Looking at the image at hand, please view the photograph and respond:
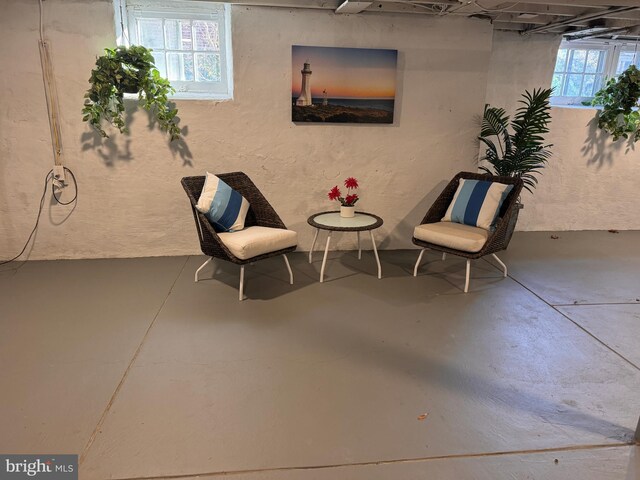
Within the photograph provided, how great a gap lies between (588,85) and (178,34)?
4.84 meters

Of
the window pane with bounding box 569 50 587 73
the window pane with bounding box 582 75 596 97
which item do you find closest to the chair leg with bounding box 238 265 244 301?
the window pane with bounding box 569 50 587 73

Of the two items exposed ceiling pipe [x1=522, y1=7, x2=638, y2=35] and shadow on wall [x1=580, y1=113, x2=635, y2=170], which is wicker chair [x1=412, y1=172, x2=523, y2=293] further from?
shadow on wall [x1=580, y1=113, x2=635, y2=170]

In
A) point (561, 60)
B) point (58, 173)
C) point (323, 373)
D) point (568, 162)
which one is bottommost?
point (323, 373)

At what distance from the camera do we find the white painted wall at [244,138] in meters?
3.71

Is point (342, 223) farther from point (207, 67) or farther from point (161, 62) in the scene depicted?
point (161, 62)

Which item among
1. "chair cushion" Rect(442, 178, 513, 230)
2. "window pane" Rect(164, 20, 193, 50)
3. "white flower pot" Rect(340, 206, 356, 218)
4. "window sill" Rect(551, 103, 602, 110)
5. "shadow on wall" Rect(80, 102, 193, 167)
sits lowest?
"white flower pot" Rect(340, 206, 356, 218)

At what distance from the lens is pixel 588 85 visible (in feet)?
17.8

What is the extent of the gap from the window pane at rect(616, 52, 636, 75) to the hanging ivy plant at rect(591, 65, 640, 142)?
609 mm

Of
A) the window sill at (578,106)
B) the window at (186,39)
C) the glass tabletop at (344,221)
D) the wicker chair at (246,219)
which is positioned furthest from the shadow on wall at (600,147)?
the window at (186,39)

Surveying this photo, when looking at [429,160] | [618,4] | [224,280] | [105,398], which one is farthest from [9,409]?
[618,4]

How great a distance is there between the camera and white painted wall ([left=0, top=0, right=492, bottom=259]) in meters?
3.71

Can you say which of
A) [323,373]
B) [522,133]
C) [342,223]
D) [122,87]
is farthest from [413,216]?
[122,87]

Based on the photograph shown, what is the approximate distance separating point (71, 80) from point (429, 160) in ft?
11.0

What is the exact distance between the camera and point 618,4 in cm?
336
